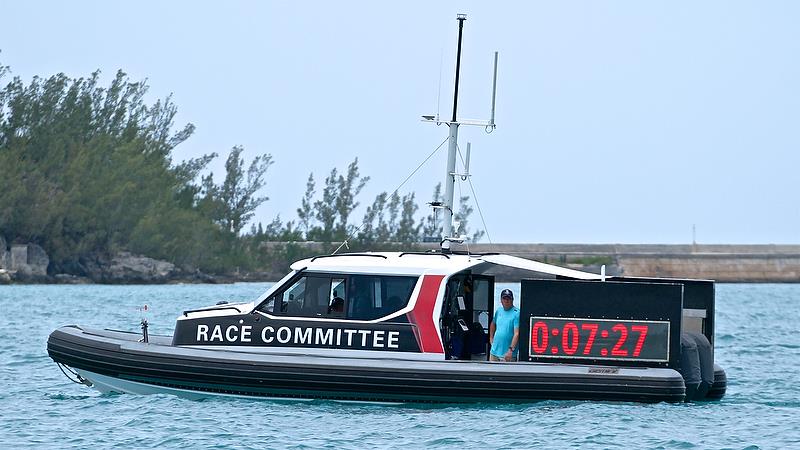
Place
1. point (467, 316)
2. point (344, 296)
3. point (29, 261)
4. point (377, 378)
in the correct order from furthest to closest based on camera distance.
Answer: point (29, 261) → point (467, 316) → point (344, 296) → point (377, 378)

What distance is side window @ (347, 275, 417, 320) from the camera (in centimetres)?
1644

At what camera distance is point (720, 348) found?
3122cm

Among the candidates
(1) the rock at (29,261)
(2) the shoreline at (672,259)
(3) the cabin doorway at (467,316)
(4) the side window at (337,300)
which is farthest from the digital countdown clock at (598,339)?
(2) the shoreline at (672,259)

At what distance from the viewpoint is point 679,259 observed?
9862 centimetres

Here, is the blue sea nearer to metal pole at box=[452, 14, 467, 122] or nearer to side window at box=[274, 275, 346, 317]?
side window at box=[274, 275, 346, 317]

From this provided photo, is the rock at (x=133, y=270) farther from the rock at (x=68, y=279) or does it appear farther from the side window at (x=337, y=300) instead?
the side window at (x=337, y=300)

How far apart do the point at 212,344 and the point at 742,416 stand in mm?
6476

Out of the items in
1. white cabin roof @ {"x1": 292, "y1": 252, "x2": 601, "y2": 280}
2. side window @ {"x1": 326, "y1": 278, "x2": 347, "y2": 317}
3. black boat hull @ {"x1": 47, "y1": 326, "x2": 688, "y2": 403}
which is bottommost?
black boat hull @ {"x1": 47, "y1": 326, "x2": 688, "y2": 403}

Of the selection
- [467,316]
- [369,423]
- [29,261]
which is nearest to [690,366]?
[467,316]

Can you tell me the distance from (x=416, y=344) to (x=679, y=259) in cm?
8469

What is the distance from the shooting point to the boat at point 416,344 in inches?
623

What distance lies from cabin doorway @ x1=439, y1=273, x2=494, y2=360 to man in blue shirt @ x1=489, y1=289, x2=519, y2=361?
1.58ft

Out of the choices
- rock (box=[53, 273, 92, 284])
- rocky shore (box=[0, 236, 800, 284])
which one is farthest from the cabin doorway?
rocky shore (box=[0, 236, 800, 284])

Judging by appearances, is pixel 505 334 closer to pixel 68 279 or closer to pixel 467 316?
pixel 467 316
